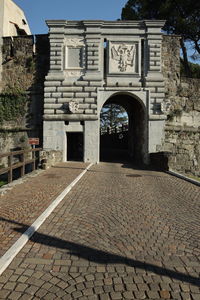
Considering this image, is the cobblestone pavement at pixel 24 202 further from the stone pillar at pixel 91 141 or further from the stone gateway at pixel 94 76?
A: the stone gateway at pixel 94 76

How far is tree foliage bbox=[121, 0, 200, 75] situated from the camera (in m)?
20.1

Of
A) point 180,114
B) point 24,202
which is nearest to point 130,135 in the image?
point 180,114

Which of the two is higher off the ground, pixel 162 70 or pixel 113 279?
pixel 162 70

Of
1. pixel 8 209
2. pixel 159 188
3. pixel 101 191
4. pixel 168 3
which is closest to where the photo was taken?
pixel 8 209

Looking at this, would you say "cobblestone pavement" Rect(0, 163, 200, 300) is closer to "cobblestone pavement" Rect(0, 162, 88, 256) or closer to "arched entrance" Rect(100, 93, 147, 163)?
"cobblestone pavement" Rect(0, 162, 88, 256)

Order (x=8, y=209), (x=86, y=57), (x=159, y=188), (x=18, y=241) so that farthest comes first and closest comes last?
1. (x=86, y=57)
2. (x=159, y=188)
3. (x=8, y=209)
4. (x=18, y=241)

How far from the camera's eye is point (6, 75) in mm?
16938

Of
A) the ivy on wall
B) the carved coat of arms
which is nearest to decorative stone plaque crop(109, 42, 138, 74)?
the carved coat of arms

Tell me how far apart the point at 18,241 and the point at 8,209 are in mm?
1876

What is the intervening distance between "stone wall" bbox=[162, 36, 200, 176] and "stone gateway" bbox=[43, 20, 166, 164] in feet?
3.64

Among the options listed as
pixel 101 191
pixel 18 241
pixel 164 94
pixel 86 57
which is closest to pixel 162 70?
pixel 164 94

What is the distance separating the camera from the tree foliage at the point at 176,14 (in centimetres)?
2009

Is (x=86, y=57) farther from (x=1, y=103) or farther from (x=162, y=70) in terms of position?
(x=1, y=103)

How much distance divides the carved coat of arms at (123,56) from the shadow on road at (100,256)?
1395cm
